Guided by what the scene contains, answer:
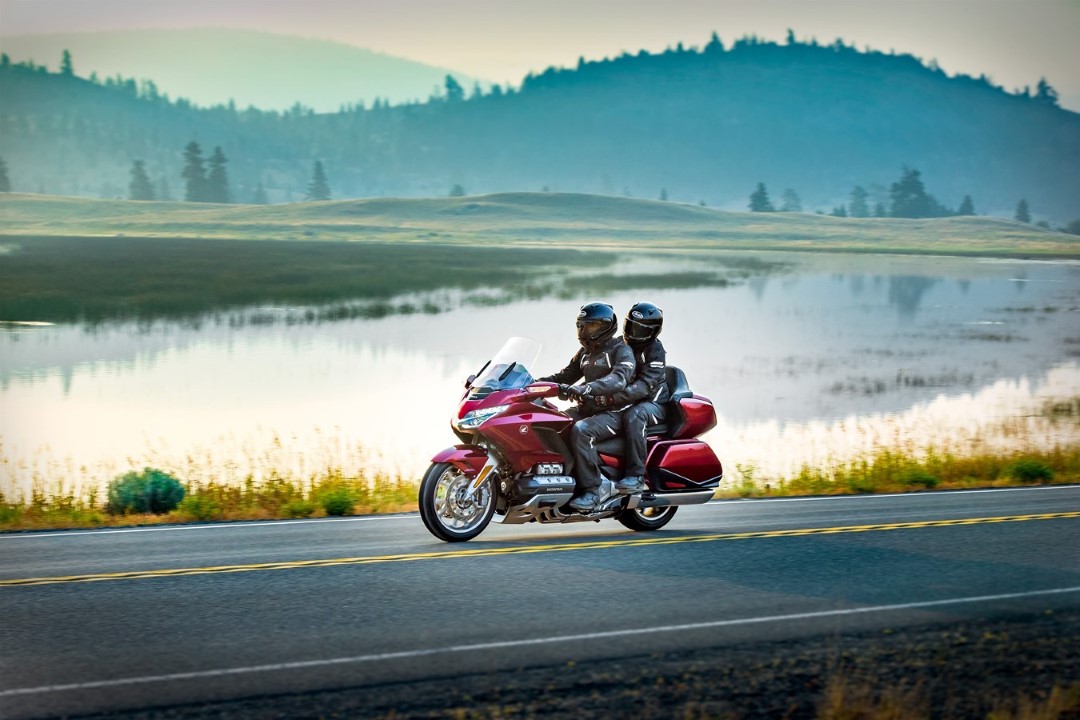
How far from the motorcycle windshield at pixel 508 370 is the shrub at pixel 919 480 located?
10882mm

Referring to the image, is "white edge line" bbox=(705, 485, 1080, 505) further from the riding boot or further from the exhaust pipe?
the riding boot

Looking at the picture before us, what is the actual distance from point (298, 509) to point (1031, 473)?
1251 centimetres

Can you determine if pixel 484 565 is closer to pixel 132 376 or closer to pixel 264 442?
pixel 264 442

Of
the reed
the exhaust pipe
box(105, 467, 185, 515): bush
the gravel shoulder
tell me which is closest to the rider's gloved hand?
the exhaust pipe

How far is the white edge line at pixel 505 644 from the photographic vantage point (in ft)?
26.1

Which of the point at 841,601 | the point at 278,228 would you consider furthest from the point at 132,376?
the point at 278,228

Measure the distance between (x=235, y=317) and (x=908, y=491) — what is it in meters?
59.8

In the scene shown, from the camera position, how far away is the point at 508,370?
13.1 metres

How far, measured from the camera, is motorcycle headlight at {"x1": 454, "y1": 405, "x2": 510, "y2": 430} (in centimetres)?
1272

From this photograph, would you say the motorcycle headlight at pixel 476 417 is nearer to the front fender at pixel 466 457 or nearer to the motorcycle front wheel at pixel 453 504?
the front fender at pixel 466 457

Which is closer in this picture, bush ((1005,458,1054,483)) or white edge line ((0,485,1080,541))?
white edge line ((0,485,1080,541))

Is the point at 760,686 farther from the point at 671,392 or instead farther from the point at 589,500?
the point at 671,392

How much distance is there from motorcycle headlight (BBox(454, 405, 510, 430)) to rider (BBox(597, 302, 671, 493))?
120 centimetres

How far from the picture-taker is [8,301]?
83.1 metres
